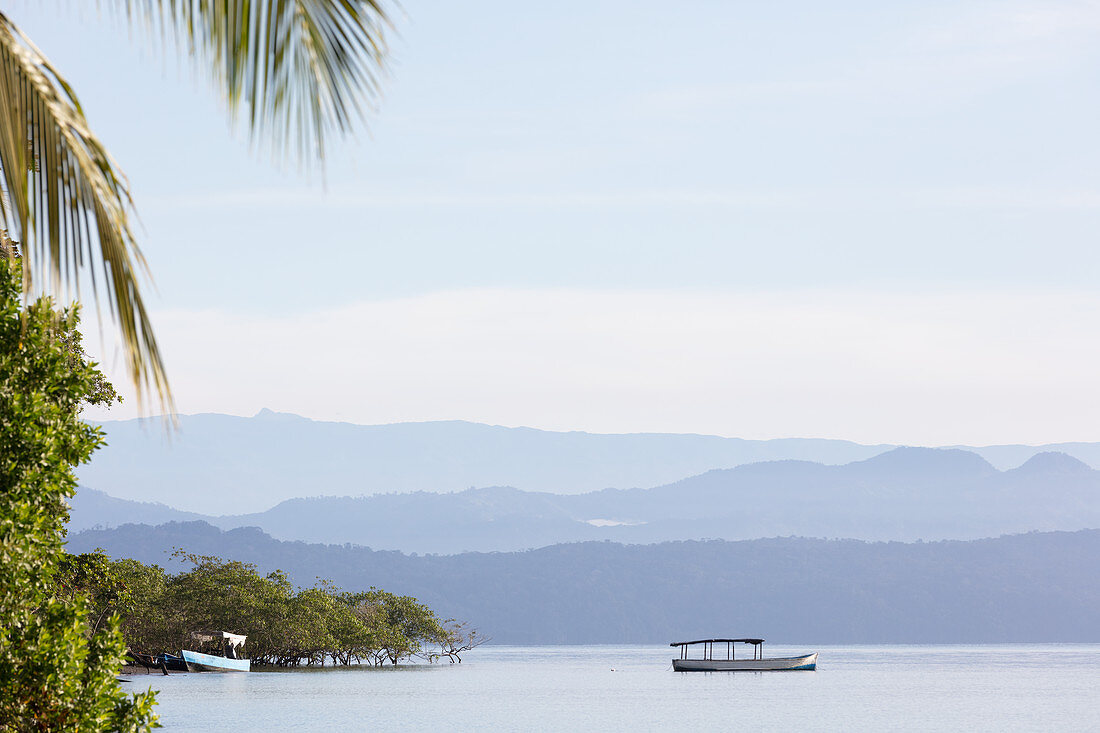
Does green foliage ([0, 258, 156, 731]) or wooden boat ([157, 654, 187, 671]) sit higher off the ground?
green foliage ([0, 258, 156, 731])

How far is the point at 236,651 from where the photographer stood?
91500mm

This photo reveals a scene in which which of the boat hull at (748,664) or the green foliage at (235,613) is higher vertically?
the green foliage at (235,613)

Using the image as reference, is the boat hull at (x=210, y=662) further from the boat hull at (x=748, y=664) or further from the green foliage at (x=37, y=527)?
the green foliage at (x=37, y=527)

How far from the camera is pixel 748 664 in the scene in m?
118

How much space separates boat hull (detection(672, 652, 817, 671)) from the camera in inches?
4505

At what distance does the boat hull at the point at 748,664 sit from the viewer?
114 m

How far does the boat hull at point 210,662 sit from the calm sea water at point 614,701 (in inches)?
29.1

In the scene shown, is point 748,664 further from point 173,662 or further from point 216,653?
point 173,662

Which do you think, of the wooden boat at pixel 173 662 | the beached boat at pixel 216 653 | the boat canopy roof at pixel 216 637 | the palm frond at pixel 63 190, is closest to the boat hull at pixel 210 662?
the beached boat at pixel 216 653

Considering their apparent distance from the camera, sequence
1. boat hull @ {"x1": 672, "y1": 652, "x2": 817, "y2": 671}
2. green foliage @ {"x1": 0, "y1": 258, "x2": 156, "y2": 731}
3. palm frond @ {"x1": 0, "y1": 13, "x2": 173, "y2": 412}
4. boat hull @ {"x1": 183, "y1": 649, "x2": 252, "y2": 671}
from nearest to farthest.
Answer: palm frond @ {"x1": 0, "y1": 13, "x2": 173, "y2": 412}, green foliage @ {"x1": 0, "y1": 258, "x2": 156, "y2": 731}, boat hull @ {"x1": 183, "y1": 649, "x2": 252, "y2": 671}, boat hull @ {"x1": 672, "y1": 652, "x2": 817, "y2": 671}

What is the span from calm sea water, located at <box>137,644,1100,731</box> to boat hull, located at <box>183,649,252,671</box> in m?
0.74

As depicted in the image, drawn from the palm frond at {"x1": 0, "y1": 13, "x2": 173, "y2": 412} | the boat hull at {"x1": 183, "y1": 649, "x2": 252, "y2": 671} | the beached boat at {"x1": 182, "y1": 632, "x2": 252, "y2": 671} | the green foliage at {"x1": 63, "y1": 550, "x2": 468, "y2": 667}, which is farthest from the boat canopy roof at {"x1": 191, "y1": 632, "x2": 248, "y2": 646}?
the palm frond at {"x1": 0, "y1": 13, "x2": 173, "y2": 412}

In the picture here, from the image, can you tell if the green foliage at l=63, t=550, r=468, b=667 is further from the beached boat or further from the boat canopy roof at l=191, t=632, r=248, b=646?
the beached boat

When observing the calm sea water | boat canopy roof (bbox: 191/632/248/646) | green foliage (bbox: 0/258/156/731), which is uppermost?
green foliage (bbox: 0/258/156/731)
